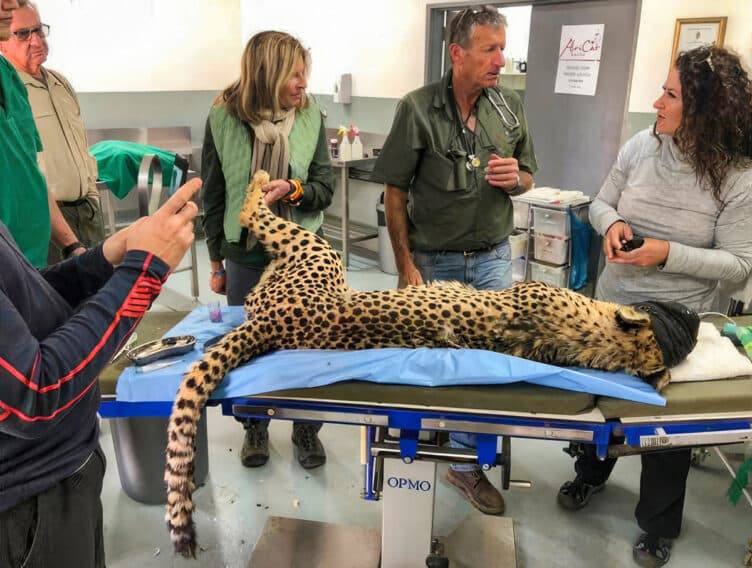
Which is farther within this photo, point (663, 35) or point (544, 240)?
point (544, 240)

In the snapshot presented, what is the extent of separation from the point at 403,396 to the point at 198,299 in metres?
3.50

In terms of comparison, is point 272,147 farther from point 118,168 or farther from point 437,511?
point 118,168

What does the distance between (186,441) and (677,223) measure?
168 centimetres

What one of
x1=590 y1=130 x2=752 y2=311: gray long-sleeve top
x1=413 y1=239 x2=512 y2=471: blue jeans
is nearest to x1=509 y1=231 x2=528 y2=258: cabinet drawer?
x1=413 y1=239 x2=512 y2=471: blue jeans

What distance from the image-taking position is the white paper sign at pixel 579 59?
402 cm

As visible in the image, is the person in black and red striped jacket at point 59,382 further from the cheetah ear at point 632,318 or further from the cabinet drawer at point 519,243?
the cabinet drawer at point 519,243

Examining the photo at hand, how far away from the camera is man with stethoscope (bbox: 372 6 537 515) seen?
7.16ft

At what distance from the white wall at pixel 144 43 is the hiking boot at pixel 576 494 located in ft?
17.1

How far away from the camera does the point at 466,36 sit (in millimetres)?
2123

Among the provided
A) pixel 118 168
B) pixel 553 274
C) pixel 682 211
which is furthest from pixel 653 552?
pixel 118 168

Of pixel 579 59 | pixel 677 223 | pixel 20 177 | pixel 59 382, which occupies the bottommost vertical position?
pixel 59 382

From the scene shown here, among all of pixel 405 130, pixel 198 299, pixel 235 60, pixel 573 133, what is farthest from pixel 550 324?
pixel 235 60

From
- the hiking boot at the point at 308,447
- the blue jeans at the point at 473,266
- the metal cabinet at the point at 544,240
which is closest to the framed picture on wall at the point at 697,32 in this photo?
the metal cabinet at the point at 544,240

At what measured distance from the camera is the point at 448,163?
2.21 m
